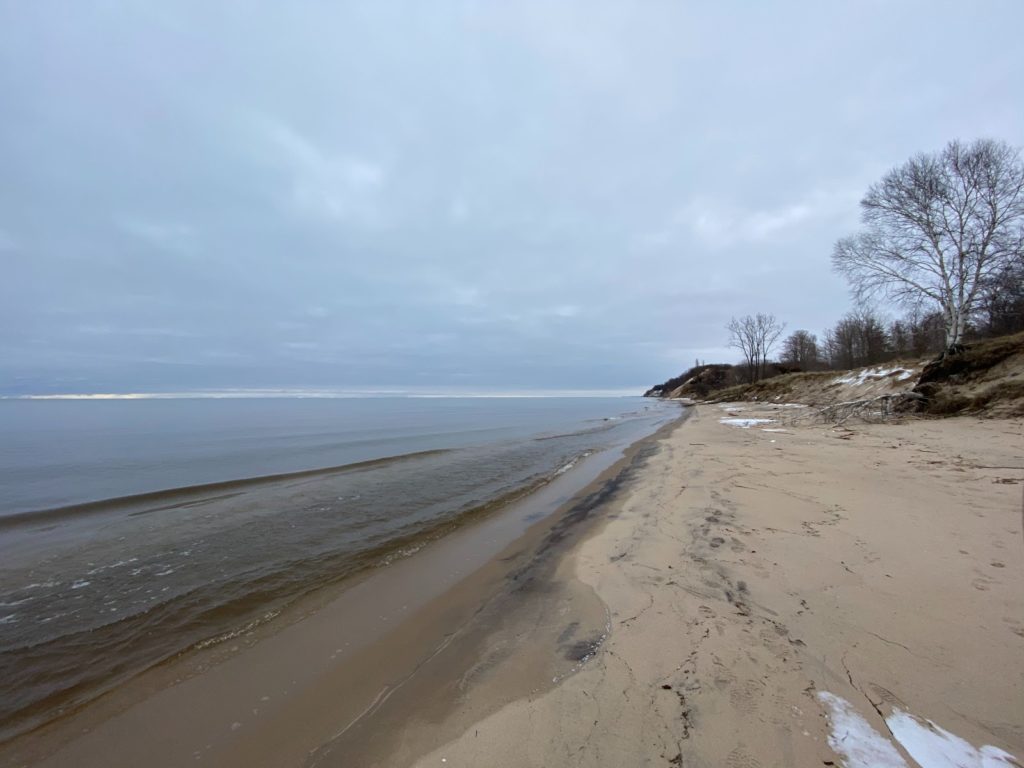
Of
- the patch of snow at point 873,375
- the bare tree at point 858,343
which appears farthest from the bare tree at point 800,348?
the patch of snow at point 873,375

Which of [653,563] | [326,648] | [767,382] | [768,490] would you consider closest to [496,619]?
[326,648]

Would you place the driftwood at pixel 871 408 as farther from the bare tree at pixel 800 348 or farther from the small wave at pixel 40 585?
the bare tree at pixel 800 348

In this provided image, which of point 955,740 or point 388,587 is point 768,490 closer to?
point 955,740

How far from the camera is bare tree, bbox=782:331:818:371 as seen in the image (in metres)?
75.9

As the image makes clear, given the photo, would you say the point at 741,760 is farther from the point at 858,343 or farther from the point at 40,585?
the point at 858,343

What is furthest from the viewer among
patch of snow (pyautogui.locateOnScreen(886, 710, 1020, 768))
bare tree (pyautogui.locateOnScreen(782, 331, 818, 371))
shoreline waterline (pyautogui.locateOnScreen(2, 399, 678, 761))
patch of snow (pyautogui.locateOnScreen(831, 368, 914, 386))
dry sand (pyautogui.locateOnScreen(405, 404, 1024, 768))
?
bare tree (pyautogui.locateOnScreen(782, 331, 818, 371))

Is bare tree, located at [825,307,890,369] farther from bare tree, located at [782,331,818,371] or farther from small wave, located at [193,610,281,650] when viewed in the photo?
small wave, located at [193,610,281,650]

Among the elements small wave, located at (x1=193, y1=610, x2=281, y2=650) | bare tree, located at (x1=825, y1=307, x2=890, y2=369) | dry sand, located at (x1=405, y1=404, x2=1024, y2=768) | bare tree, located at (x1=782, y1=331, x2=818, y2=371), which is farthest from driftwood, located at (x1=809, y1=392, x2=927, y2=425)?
bare tree, located at (x1=782, y1=331, x2=818, y2=371)

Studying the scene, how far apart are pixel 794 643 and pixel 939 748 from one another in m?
1.00

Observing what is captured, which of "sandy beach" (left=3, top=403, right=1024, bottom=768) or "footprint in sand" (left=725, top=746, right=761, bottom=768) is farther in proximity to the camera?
"sandy beach" (left=3, top=403, right=1024, bottom=768)

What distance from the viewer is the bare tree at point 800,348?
75.9 meters

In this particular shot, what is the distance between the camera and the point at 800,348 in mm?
77688

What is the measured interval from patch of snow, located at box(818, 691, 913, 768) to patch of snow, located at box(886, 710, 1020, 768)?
0.09 m

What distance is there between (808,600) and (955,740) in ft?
5.20
